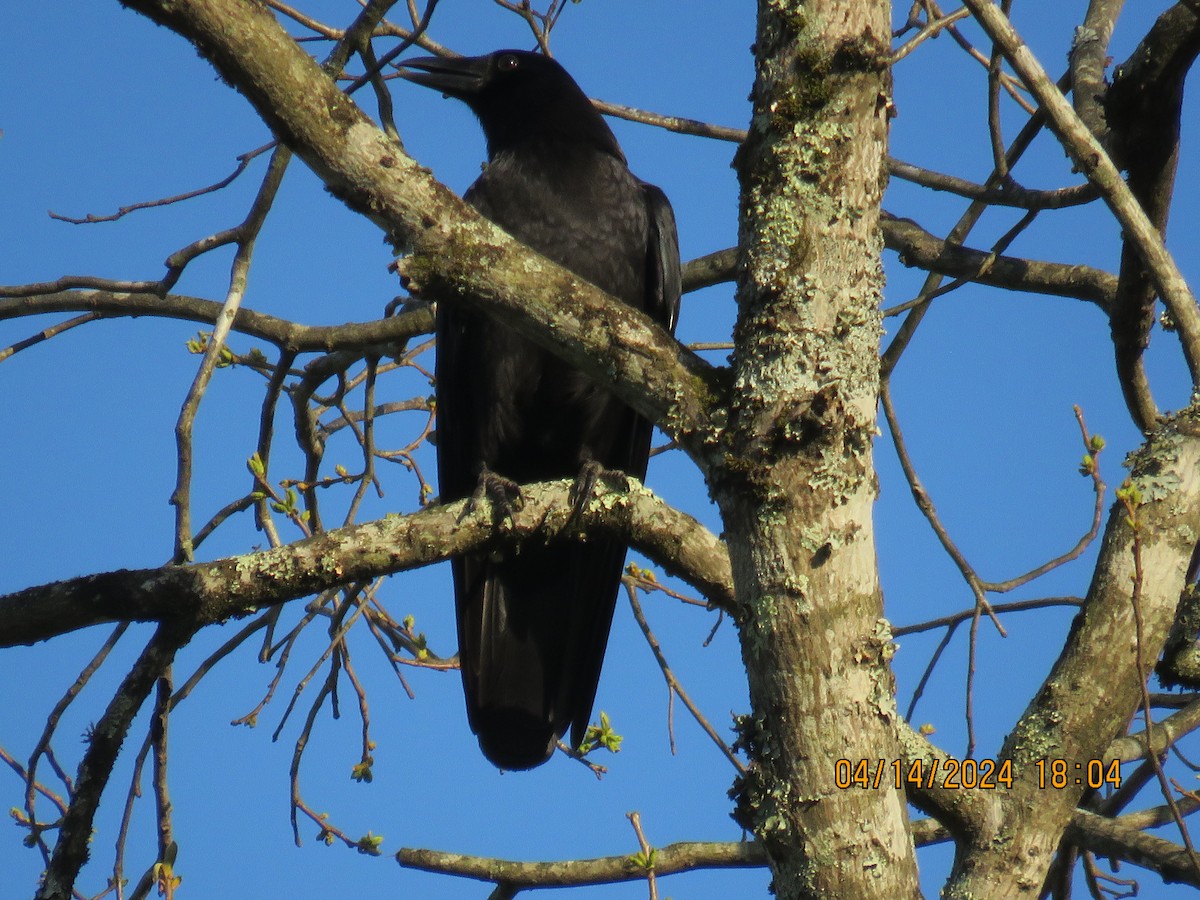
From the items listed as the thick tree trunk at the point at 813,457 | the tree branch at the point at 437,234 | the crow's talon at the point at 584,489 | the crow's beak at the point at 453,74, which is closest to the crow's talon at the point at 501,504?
the crow's talon at the point at 584,489

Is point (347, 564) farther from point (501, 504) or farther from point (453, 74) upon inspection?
point (453, 74)

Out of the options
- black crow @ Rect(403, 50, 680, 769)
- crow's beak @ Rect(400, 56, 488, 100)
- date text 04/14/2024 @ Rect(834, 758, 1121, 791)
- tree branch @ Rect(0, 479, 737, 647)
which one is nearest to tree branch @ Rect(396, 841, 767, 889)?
black crow @ Rect(403, 50, 680, 769)

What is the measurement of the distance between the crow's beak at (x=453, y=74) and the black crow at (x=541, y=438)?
0.79 meters

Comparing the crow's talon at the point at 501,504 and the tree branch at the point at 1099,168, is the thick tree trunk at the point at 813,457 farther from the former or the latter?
the crow's talon at the point at 501,504

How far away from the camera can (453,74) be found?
16.1 feet

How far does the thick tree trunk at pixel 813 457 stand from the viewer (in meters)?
1.77

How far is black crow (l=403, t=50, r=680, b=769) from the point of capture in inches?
158

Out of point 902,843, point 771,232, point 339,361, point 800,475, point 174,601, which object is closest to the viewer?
point 902,843

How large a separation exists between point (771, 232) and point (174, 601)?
4.14 feet

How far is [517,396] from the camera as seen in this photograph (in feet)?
13.3

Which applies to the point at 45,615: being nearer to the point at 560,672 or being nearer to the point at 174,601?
the point at 174,601

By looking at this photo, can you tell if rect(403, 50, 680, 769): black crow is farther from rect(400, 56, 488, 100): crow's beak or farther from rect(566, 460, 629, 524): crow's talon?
rect(566, 460, 629, 524): crow's talon

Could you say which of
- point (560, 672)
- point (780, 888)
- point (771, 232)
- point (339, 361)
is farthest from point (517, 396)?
point (780, 888)

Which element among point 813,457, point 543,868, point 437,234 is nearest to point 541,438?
point 543,868
